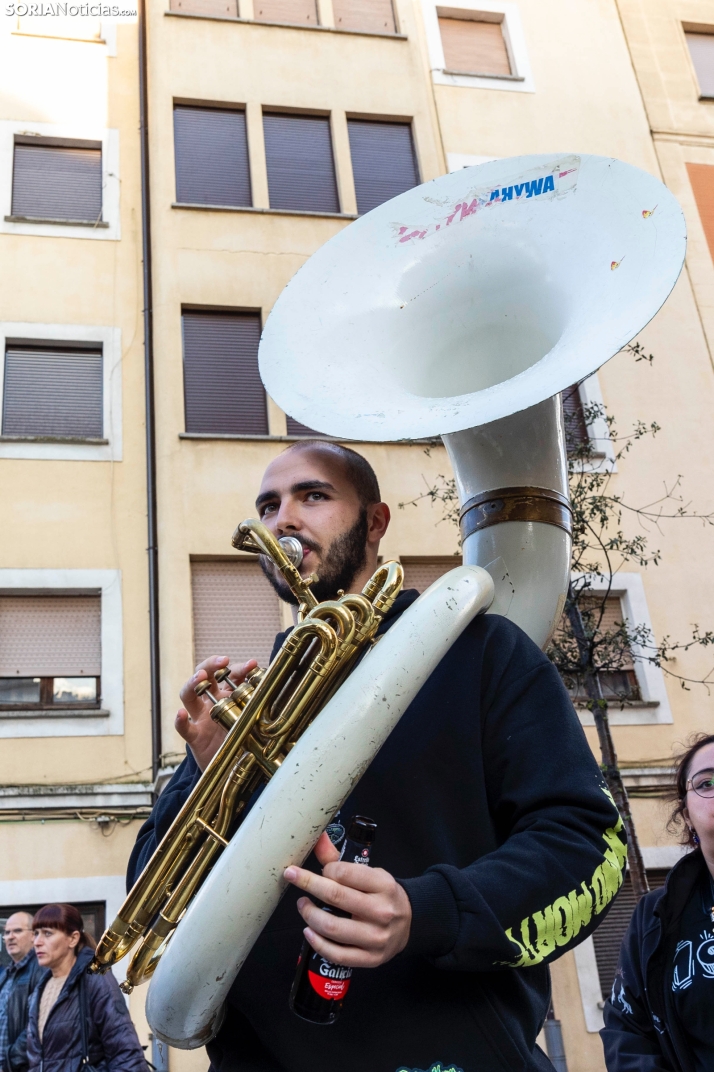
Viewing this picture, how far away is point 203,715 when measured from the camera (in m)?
1.90

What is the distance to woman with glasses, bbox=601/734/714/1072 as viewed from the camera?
262 centimetres

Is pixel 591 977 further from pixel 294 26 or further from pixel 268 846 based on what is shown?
pixel 294 26

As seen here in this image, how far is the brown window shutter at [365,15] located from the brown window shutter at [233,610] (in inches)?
312

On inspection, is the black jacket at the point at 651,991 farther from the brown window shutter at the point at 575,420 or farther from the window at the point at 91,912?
the brown window shutter at the point at 575,420

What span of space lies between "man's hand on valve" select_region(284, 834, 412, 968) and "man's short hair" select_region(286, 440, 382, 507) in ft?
3.82

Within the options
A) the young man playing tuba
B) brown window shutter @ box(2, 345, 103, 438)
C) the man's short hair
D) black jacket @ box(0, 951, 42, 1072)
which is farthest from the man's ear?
brown window shutter @ box(2, 345, 103, 438)

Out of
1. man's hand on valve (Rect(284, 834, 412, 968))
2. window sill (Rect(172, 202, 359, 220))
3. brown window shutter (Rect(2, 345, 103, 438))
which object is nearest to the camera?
man's hand on valve (Rect(284, 834, 412, 968))

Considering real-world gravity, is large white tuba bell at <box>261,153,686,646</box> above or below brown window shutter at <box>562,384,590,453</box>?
below

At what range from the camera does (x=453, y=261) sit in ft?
8.45

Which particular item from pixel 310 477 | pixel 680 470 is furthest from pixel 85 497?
pixel 310 477

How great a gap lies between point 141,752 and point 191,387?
4120 millimetres

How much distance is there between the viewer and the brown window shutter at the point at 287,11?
14094 mm

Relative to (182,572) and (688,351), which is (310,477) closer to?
(182,572)

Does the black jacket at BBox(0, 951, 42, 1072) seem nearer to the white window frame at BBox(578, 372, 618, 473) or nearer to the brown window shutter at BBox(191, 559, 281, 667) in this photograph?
the brown window shutter at BBox(191, 559, 281, 667)
